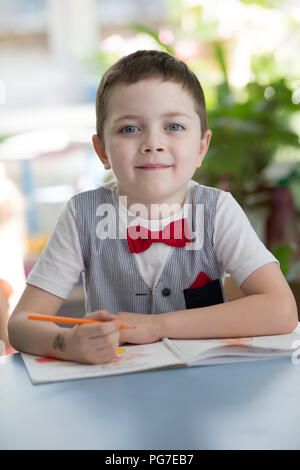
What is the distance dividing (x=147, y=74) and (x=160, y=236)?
1.06 feet

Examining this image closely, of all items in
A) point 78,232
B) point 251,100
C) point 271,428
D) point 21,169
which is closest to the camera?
point 271,428

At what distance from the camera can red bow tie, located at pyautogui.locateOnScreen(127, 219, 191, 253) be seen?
3.98 feet

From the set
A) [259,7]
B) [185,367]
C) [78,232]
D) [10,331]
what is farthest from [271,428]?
[259,7]

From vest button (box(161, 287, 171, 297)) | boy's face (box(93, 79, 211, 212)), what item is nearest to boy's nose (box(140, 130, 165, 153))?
boy's face (box(93, 79, 211, 212))

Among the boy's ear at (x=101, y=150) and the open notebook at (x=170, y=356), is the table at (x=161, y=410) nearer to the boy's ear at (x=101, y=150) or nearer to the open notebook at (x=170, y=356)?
the open notebook at (x=170, y=356)

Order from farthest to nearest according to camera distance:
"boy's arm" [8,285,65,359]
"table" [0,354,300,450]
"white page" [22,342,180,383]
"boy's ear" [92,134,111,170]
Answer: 1. "boy's ear" [92,134,111,170]
2. "boy's arm" [8,285,65,359]
3. "white page" [22,342,180,383]
4. "table" [0,354,300,450]

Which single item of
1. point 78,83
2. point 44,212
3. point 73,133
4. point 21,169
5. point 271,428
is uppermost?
point 78,83

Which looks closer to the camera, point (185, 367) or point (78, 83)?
point (185, 367)

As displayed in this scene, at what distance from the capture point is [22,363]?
899 millimetres

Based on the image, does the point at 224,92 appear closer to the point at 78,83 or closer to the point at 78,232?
the point at 78,83

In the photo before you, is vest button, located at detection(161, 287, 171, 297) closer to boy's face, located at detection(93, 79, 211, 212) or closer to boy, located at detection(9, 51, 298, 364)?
boy, located at detection(9, 51, 298, 364)

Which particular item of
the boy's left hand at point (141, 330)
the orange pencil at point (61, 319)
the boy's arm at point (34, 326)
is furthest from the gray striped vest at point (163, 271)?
the orange pencil at point (61, 319)

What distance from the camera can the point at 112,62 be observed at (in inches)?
150

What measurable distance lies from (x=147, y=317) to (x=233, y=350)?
0.17 m
